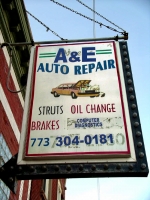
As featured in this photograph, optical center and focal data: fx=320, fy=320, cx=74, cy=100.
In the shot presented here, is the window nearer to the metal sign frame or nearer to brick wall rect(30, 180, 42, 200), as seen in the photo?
the metal sign frame

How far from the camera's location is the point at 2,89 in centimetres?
824

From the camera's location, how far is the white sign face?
5.19 metres

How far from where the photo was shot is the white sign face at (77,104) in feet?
17.0

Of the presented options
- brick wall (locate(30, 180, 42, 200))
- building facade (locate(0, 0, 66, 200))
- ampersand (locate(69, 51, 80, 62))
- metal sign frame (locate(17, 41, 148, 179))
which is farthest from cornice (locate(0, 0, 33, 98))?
metal sign frame (locate(17, 41, 148, 179))

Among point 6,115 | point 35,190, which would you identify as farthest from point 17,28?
point 35,190

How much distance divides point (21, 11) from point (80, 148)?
5729 mm

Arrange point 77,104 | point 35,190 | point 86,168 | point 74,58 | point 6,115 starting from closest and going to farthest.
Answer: point 86,168 < point 77,104 < point 74,58 < point 6,115 < point 35,190

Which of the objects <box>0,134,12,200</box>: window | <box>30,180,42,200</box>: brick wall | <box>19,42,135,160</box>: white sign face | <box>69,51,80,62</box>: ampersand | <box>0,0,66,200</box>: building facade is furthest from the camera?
<box>30,180,42,200</box>: brick wall

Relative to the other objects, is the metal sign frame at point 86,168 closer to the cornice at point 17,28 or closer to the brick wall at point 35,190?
the cornice at point 17,28

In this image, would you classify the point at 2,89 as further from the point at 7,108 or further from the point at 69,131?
the point at 69,131

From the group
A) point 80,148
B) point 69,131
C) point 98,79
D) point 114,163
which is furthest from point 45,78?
point 114,163

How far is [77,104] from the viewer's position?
5867mm

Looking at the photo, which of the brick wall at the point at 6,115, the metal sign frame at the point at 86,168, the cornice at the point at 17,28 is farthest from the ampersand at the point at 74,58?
the cornice at the point at 17,28

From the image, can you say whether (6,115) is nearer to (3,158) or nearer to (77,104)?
(3,158)
